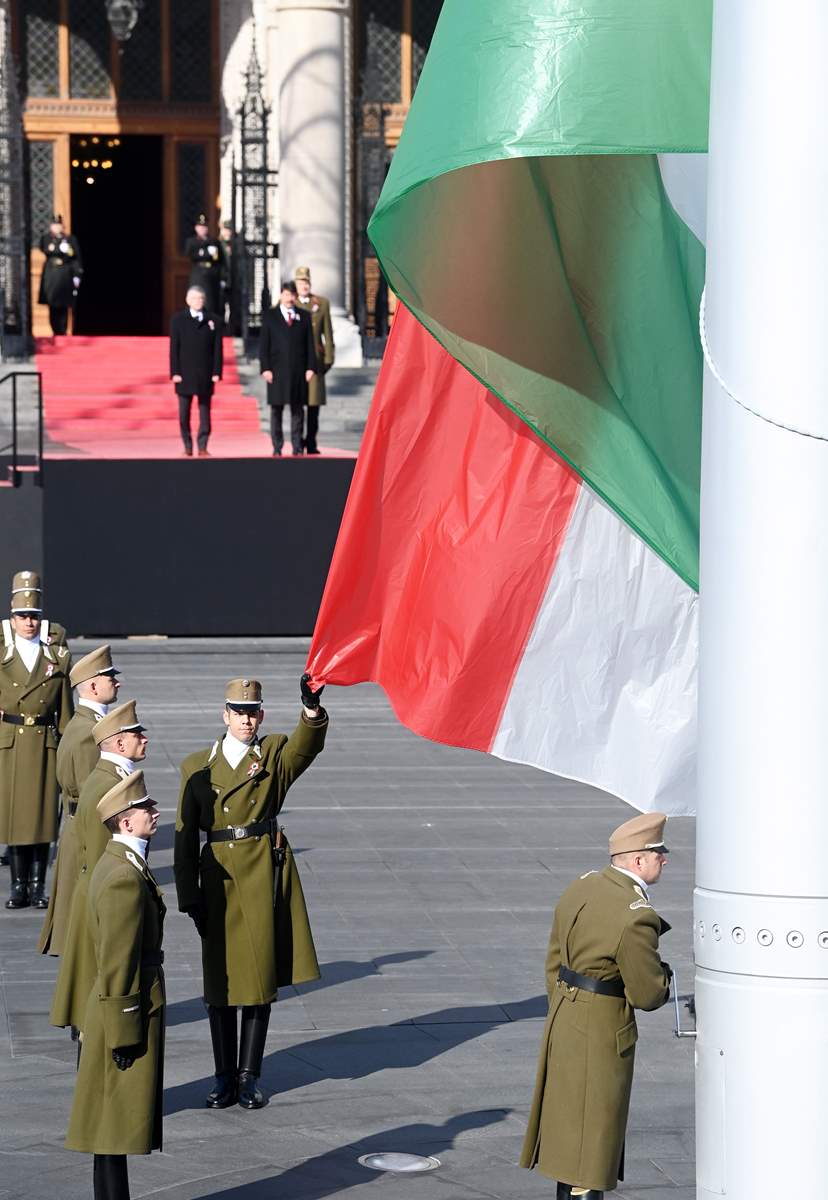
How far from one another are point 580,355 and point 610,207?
403mm

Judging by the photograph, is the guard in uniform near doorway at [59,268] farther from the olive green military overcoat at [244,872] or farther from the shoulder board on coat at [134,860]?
the shoulder board on coat at [134,860]

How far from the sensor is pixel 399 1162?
8.17 m

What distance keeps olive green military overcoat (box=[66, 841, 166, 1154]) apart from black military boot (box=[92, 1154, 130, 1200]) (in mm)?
56

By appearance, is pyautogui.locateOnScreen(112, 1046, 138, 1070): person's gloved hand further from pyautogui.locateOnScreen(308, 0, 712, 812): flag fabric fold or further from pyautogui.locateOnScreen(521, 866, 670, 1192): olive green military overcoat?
pyautogui.locateOnScreen(308, 0, 712, 812): flag fabric fold

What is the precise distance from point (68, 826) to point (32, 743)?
2600 mm

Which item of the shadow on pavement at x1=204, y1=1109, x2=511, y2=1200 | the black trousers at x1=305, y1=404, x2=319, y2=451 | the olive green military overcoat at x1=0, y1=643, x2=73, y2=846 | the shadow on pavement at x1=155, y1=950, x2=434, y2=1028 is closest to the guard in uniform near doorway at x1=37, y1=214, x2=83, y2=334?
the black trousers at x1=305, y1=404, x2=319, y2=451

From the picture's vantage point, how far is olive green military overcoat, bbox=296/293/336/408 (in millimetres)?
24750

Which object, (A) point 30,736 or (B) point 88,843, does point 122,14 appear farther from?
(B) point 88,843

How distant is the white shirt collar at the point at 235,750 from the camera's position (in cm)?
911

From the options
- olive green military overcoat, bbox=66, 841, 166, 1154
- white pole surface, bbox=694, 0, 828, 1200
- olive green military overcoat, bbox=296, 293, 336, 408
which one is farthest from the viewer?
olive green military overcoat, bbox=296, 293, 336, 408

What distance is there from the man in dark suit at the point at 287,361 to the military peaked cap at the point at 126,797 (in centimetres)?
1692

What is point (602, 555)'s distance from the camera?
652cm

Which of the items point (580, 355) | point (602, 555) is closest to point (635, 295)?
point (580, 355)

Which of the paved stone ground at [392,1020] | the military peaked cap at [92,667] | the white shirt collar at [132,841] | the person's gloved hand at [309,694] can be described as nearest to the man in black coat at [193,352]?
the paved stone ground at [392,1020]
